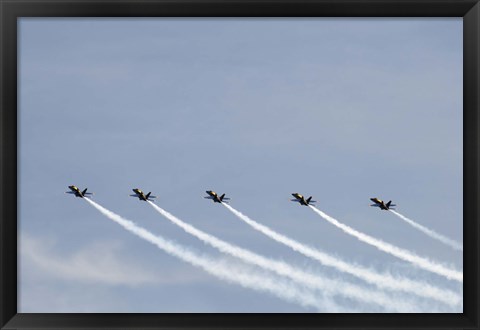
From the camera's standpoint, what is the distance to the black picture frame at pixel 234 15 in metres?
13.4

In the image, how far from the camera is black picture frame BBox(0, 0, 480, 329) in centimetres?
1338

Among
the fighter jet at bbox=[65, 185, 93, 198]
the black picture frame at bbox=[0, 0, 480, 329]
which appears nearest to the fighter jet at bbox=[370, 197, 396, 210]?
the fighter jet at bbox=[65, 185, 93, 198]

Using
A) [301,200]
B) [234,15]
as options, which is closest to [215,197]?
[301,200]

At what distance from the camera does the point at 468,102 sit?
1355 cm

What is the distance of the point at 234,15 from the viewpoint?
1381 centimetres

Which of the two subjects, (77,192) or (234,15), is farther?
(77,192)

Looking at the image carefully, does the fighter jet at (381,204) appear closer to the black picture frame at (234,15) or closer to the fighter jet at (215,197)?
→ the fighter jet at (215,197)

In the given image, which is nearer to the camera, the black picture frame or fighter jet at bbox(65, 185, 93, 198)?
the black picture frame

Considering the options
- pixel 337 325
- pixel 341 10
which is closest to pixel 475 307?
pixel 337 325

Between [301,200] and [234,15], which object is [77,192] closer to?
Answer: [301,200]

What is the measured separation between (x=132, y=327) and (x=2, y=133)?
3.54m

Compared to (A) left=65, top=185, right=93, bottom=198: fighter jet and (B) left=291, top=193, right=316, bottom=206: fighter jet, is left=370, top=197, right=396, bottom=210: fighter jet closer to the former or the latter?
(B) left=291, top=193, right=316, bottom=206: fighter jet

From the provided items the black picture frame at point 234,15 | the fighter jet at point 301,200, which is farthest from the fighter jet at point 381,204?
the black picture frame at point 234,15

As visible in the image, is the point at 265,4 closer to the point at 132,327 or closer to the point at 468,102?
the point at 468,102
